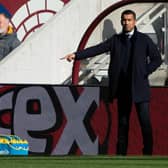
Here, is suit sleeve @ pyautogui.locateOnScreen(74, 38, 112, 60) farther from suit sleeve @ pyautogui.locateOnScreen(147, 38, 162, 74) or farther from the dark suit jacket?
suit sleeve @ pyautogui.locateOnScreen(147, 38, 162, 74)

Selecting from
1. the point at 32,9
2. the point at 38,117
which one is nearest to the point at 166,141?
the point at 38,117

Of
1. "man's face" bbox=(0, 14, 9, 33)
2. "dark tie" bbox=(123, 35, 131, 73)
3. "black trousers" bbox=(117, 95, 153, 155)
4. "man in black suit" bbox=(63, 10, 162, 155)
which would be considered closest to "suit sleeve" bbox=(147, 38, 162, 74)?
"man in black suit" bbox=(63, 10, 162, 155)

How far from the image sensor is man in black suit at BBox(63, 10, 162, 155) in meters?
15.6

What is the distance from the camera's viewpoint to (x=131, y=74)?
15742mm

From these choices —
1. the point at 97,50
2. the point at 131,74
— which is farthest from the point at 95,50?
the point at 131,74

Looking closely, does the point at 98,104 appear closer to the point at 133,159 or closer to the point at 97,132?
the point at 97,132

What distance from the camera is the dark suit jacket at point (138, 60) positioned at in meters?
15.6

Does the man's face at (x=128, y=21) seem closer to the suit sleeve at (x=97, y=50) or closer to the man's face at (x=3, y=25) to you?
the suit sleeve at (x=97, y=50)
